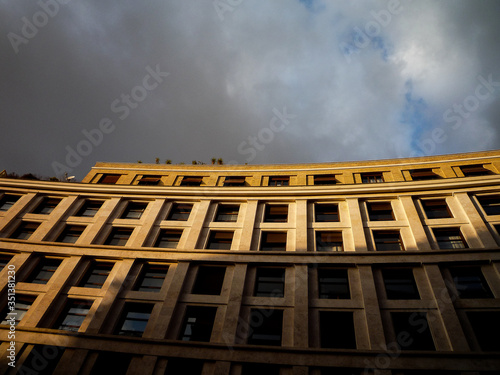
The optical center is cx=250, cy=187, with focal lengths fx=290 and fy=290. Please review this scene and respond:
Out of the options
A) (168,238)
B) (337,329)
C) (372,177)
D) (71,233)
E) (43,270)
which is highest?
(372,177)

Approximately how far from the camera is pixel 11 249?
18625 millimetres

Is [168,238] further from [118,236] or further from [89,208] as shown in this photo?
[89,208]

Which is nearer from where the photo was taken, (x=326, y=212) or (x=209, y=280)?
(x=209, y=280)

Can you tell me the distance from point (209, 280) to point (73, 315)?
7.45 metres

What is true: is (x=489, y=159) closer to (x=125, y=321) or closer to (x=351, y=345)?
(x=351, y=345)

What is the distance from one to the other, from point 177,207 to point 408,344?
652 inches

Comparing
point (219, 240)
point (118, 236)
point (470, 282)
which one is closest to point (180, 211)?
point (219, 240)

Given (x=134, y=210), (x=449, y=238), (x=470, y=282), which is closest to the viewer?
(x=470, y=282)

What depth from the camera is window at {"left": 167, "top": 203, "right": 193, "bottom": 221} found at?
21.3m

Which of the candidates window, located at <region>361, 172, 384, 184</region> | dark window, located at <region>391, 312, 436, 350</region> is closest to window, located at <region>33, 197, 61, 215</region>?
window, located at <region>361, 172, 384, 184</region>

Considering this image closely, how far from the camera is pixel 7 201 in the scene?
2327 cm

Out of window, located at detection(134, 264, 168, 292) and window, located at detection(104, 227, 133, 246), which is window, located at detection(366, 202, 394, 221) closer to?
window, located at detection(134, 264, 168, 292)

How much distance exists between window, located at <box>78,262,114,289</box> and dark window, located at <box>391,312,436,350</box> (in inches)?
632

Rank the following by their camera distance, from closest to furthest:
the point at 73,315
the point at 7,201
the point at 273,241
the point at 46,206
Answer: the point at 73,315, the point at 273,241, the point at 46,206, the point at 7,201
